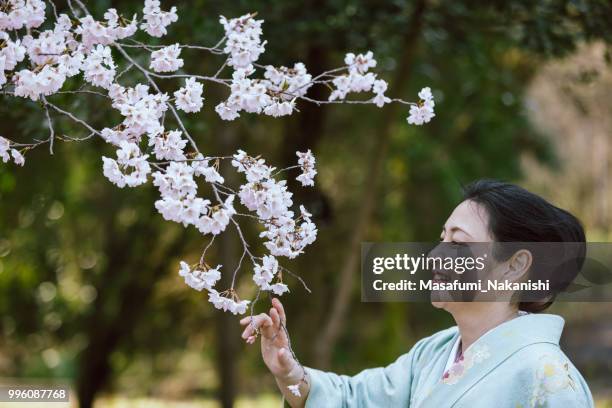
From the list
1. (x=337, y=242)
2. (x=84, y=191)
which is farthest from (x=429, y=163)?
(x=84, y=191)

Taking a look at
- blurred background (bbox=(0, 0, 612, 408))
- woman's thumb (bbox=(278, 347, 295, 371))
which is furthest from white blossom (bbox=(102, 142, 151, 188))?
blurred background (bbox=(0, 0, 612, 408))

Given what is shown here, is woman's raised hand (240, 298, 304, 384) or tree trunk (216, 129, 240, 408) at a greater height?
woman's raised hand (240, 298, 304, 384)

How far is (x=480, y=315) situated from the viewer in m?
2.15

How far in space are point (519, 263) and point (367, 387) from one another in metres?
0.61

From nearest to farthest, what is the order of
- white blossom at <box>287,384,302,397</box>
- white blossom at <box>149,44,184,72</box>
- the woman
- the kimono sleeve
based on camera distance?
the woman, white blossom at <box>149,44,184,72</box>, white blossom at <box>287,384,302,397</box>, the kimono sleeve

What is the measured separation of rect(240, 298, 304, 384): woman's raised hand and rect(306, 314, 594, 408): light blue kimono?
11cm

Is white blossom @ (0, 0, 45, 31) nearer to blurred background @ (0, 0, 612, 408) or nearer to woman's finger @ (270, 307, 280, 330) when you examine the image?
woman's finger @ (270, 307, 280, 330)

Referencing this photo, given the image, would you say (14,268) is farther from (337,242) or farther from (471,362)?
(471,362)

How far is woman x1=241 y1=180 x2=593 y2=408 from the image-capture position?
194 centimetres

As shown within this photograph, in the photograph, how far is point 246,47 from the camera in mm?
2021

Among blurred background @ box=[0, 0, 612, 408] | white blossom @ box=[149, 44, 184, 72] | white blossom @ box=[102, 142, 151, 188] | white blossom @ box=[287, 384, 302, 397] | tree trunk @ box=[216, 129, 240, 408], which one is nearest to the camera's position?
white blossom @ box=[102, 142, 151, 188]

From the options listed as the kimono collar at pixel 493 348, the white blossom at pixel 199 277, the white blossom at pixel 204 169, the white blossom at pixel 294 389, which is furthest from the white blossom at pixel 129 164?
the kimono collar at pixel 493 348

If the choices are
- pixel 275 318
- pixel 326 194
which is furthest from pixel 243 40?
pixel 326 194

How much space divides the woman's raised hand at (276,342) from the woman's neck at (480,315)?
1.49ft
